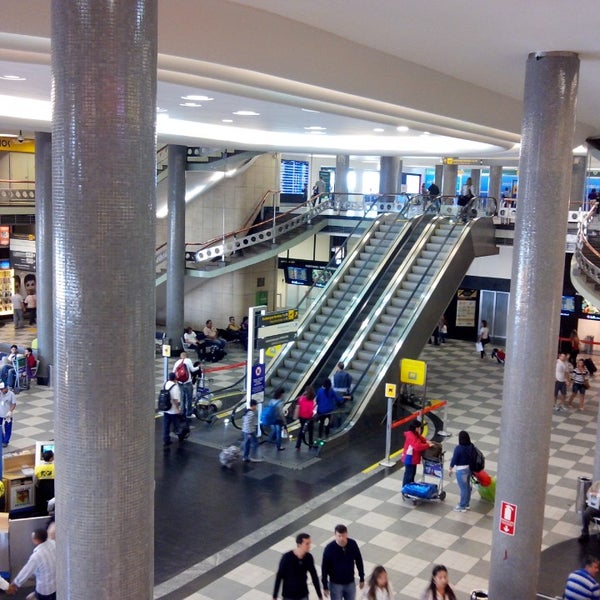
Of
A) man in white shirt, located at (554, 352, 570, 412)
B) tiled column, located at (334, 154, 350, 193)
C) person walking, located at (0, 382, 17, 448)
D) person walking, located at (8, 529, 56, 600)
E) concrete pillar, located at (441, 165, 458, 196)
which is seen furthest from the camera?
concrete pillar, located at (441, 165, 458, 196)

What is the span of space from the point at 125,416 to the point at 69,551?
862 millimetres

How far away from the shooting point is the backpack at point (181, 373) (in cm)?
1545

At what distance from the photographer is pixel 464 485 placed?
463 inches

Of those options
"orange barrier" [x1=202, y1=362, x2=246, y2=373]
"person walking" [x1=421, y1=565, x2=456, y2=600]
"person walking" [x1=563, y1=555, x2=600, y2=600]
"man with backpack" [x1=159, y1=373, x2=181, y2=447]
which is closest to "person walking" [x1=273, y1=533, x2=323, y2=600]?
"person walking" [x1=421, y1=565, x2=456, y2=600]

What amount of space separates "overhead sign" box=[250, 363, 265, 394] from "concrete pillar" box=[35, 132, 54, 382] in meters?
6.75

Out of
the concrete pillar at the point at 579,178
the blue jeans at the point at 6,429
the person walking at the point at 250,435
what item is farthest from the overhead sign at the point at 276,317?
the concrete pillar at the point at 579,178

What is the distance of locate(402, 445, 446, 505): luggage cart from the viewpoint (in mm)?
11875

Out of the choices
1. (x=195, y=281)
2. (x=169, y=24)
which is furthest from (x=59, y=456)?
(x=195, y=281)

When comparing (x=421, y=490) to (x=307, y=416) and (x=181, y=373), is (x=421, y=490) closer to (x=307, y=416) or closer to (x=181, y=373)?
(x=307, y=416)

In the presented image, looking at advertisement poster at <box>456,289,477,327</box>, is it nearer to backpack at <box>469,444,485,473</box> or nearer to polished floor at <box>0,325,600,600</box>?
polished floor at <box>0,325,600,600</box>

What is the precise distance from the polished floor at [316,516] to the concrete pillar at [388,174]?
13.3 m

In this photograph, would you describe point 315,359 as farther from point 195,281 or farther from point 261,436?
point 195,281

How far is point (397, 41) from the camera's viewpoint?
26.8ft

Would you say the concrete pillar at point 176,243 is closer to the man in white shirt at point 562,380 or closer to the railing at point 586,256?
the man in white shirt at point 562,380
